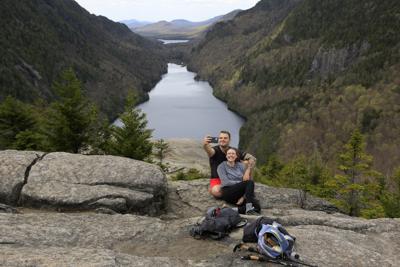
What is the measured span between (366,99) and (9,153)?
13191 cm

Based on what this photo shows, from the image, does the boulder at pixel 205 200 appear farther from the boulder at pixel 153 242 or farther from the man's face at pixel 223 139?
the boulder at pixel 153 242

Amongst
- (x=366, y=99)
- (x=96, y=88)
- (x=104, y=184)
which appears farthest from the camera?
(x=96, y=88)

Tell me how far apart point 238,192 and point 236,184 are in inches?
12.5

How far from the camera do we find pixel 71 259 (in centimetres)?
952

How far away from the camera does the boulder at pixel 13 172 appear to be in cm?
1400

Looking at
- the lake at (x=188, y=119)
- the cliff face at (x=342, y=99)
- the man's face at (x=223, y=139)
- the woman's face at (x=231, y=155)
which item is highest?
the man's face at (x=223, y=139)

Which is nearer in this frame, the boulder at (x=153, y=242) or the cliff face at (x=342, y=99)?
the boulder at (x=153, y=242)

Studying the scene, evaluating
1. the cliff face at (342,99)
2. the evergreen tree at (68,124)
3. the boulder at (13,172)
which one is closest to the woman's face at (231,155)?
the boulder at (13,172)

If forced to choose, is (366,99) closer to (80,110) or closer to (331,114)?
(331,114)

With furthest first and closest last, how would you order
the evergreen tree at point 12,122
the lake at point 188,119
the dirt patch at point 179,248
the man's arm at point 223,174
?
the lake at point 188,119 < the evergreen tree at point 12,122 < the man's arm at point 223,174 < the dirt patch at point 179,248

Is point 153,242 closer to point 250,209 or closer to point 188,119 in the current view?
point 250,209

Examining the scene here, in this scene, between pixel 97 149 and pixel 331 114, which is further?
pixel 331 114

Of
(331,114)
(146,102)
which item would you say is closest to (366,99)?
(331,114)

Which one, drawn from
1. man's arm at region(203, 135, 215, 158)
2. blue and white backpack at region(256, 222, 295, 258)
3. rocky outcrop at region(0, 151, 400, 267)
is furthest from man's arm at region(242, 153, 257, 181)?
blue and white backpack at region(256, 222, 295, 258)
